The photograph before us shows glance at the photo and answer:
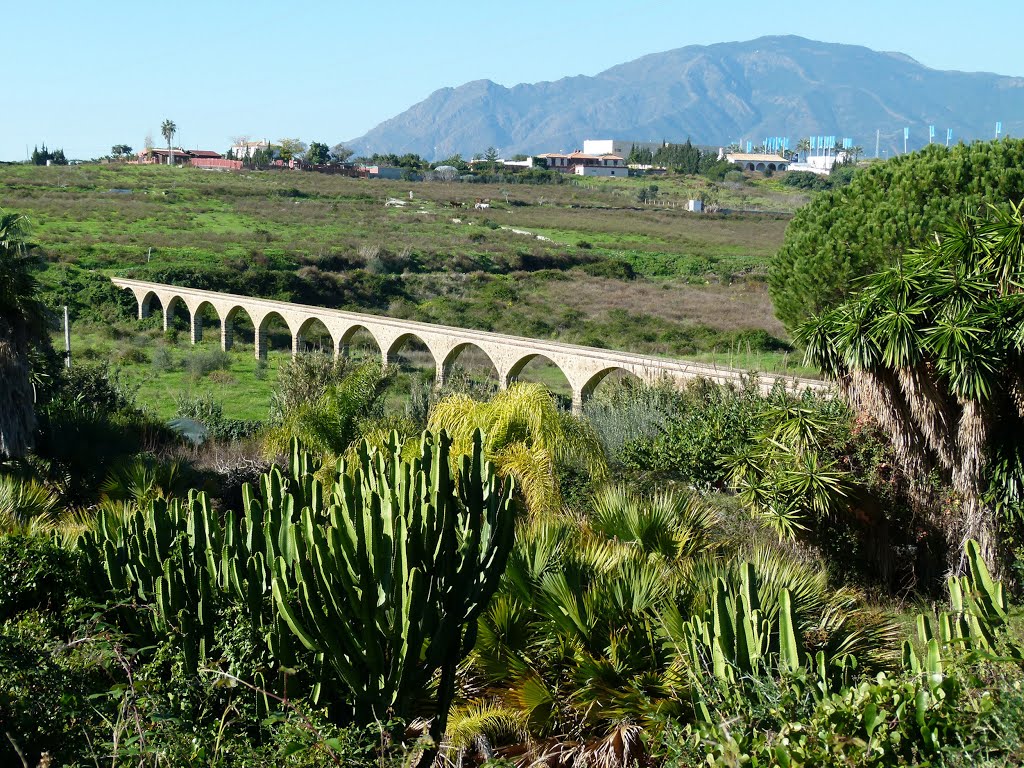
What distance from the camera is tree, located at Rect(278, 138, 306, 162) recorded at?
360 ft

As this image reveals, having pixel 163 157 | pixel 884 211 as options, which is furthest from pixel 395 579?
pixel 163 157

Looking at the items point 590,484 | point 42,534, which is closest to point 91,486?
point 42,534

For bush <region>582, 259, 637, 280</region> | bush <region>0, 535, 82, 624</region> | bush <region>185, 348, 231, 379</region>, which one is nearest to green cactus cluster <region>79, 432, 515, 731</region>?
bush <region>0, 535, 82, 624</region>

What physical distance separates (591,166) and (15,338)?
119239 mm

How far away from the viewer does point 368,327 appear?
32.8 m

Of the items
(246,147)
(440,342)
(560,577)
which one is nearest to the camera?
(560,577)

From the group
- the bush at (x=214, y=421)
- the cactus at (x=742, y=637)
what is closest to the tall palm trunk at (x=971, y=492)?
the cactus at (x=742, y=637)

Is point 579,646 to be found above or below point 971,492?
below

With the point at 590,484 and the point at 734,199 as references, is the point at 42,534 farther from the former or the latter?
the point at 734,199

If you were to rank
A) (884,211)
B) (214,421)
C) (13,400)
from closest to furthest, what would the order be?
(13,400) < (214,421) < (884,211)

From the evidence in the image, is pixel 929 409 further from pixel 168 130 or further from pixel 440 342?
pixel 168 130

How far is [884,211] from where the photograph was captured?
2244 centimetres

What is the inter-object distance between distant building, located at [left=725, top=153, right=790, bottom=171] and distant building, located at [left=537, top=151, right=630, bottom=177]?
24499 mm

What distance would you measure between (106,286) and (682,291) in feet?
91.8
